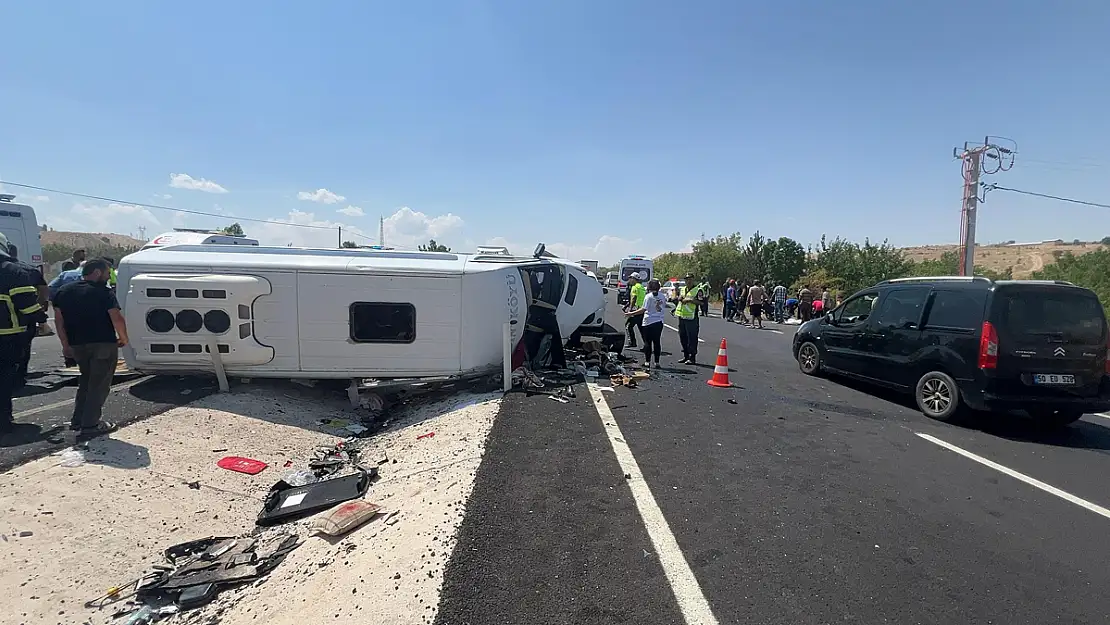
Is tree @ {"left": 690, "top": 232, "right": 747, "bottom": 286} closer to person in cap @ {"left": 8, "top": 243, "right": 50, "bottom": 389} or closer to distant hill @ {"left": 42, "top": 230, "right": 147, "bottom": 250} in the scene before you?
person in cap @ {"left": 8, "top": 243, "right": 50, "bottom": 389}

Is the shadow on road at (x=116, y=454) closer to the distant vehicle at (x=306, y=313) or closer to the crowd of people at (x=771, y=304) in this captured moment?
the distant vehicle at (x=306, y=313)

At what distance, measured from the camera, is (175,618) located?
132 inches

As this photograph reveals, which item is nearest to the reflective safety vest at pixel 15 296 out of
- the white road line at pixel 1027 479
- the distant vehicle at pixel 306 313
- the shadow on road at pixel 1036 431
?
the distant vehicle at pixel 306 313

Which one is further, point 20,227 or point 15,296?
point 20,227

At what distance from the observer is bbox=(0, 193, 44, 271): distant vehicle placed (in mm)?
13219

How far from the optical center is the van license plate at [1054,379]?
606 cm

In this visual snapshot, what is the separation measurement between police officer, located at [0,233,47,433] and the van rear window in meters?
10.9

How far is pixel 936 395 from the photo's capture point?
6.95m

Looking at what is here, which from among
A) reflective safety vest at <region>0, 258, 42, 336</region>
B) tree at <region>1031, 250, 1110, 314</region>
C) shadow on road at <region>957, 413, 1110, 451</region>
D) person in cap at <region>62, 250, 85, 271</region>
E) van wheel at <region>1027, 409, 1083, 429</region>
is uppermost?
tree at <region>1031, 250, 1110, 314</region>

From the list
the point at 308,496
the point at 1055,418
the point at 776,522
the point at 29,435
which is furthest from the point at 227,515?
the point at 1055,418

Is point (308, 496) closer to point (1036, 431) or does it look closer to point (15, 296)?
point (15, 296)

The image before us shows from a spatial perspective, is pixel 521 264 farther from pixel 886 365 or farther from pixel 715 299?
pixel 715 299

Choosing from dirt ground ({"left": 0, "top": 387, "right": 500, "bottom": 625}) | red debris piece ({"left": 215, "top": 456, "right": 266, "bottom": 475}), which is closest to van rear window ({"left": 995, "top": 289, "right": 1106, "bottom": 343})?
dirt ground ({"left": 0, "top": 387, "right": 500, "bottom": 625})

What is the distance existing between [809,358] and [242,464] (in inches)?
360
